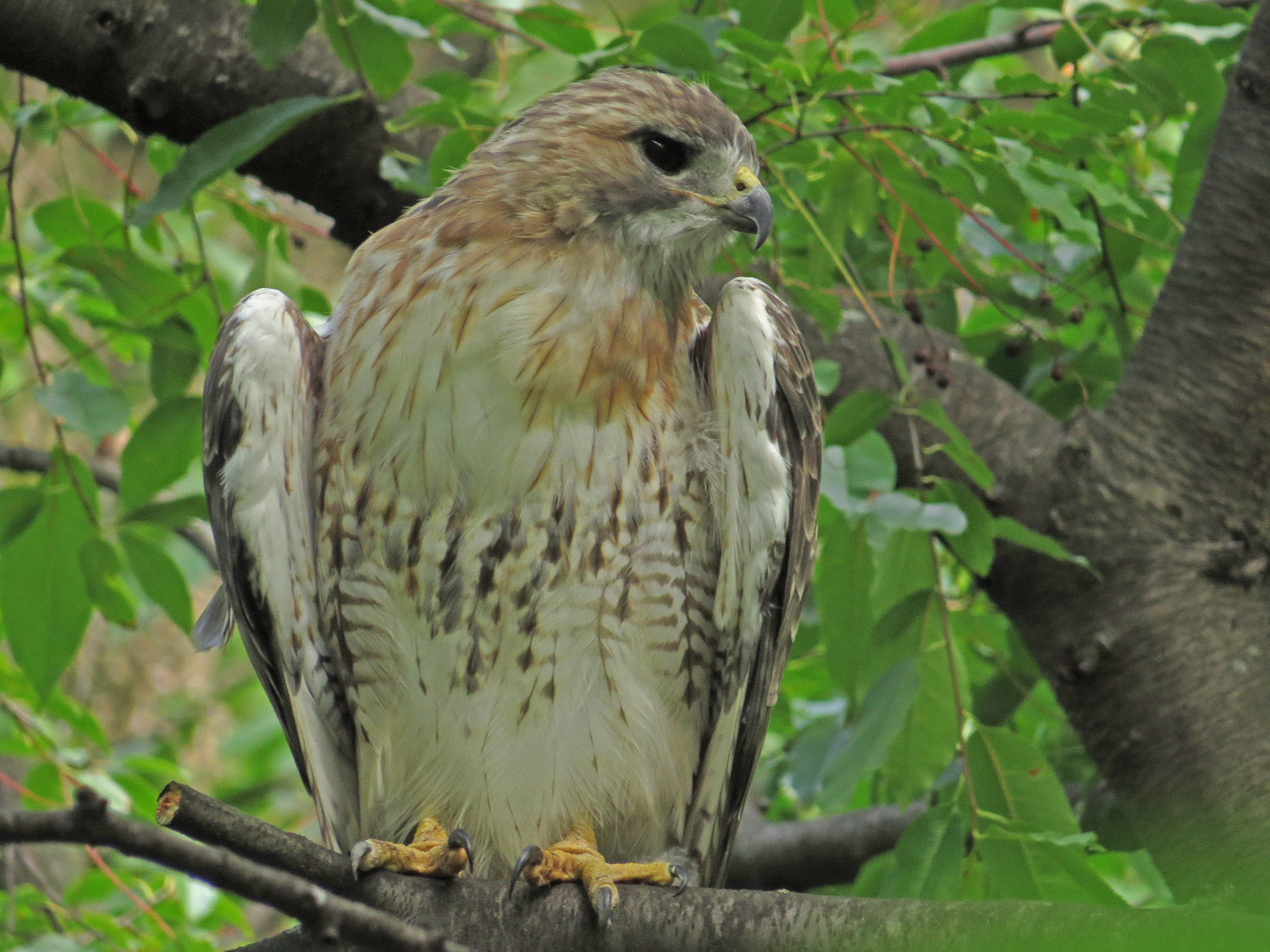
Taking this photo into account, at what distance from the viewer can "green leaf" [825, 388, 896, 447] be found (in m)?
2.85

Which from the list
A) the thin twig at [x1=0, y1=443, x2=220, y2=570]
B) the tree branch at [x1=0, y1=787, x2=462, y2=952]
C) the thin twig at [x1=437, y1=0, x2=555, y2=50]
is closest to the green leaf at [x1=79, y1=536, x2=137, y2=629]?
the thin twig at [x1=0, y1=443, x2=220, y2=570]

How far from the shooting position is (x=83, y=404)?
3176 mm

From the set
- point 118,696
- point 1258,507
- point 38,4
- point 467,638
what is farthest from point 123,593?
point 118,696

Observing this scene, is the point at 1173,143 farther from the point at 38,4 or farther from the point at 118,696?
the point at 118,696

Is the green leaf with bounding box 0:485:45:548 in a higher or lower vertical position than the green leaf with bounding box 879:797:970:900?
higher

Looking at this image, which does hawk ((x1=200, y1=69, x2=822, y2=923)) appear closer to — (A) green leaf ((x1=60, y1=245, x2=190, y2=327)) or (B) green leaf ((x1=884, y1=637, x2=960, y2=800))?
(B) green leaf ((x1=884, y1=637, x2=960, y2=800))

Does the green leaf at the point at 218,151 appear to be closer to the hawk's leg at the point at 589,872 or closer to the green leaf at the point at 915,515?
the green leaf at the point at 915,515

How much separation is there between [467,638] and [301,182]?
176 cm

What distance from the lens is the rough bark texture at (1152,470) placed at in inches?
119

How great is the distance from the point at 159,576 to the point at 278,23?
1.30 m

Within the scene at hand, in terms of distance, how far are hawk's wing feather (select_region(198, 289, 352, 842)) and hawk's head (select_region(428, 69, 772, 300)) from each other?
→ 0.48 metres

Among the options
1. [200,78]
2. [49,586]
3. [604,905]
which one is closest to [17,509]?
[49,586]

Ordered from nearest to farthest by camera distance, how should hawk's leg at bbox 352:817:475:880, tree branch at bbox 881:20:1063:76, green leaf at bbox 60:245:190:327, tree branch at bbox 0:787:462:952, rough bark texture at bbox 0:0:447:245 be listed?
tree branch at bbox 0:787:462:952
hawk's leg at bbox 352:817:475:880
green leaf at bbox 60:245:190:327
rough bark texture at bbox 0:0:447:245
tree branch at bbox 881:20:1063:76

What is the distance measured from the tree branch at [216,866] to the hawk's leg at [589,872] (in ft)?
2.71
